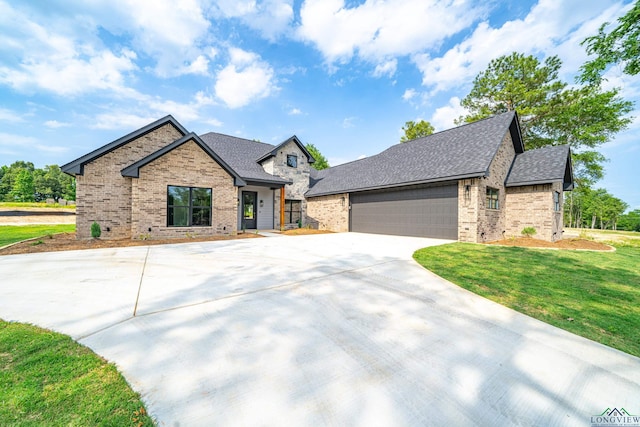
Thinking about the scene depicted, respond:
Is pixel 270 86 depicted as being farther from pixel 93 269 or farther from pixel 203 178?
pixel 93 269

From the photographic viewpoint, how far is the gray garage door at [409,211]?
11594 millimetres

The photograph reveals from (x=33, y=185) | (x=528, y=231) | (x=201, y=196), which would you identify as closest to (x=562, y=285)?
(x=528, y=231)

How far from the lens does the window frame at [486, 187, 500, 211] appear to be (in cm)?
1157

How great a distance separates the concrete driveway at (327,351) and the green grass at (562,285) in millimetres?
458

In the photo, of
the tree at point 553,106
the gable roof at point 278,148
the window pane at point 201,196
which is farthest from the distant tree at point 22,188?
the tree at point 553,106

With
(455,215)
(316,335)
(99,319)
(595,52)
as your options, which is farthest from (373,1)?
(99,319)

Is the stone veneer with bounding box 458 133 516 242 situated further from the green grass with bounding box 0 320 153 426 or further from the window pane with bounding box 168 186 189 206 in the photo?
the window pane with bounding box 168 186 189 206

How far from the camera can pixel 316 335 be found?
2.74 m

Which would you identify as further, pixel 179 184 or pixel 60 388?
pixel 179 184

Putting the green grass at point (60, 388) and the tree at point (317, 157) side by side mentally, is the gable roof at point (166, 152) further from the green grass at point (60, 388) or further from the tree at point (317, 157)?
the tree at point (317, 157)

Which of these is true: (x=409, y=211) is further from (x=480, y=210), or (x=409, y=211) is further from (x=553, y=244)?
(x=553, y=244)

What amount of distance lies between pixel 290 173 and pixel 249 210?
419 centimetres

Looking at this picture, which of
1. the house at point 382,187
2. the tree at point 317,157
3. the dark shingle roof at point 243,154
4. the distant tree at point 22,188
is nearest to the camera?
the house at point 382,187

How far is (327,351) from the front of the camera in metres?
2.44
